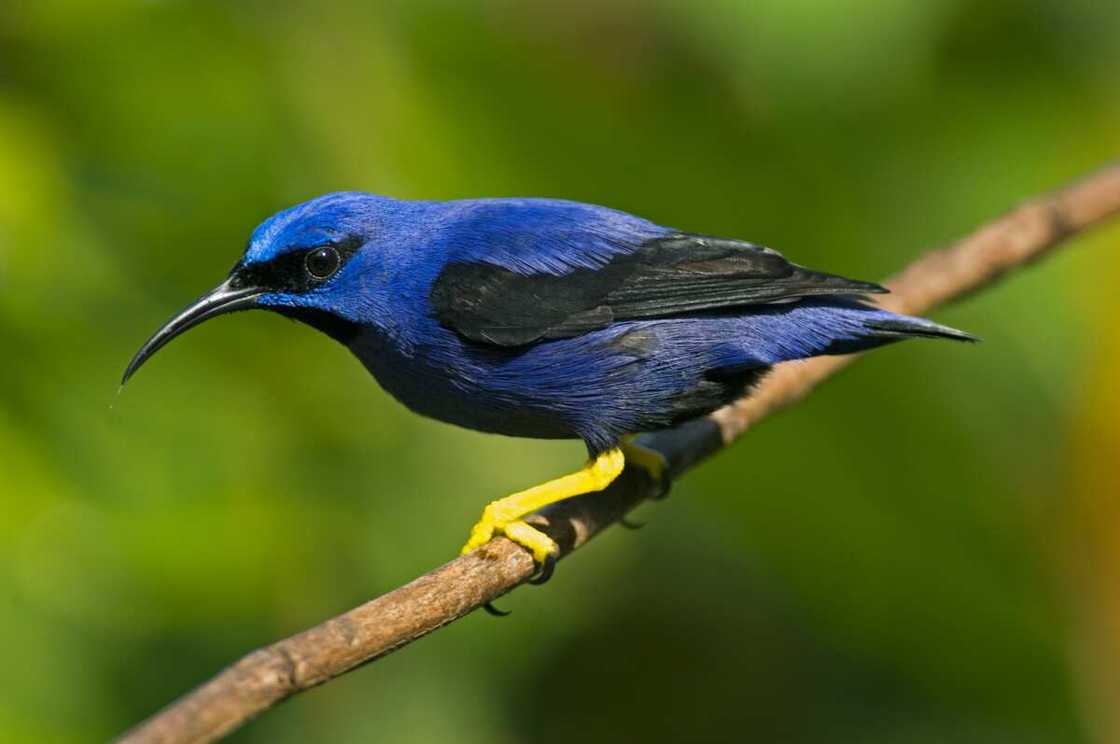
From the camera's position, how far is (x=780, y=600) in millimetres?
4730

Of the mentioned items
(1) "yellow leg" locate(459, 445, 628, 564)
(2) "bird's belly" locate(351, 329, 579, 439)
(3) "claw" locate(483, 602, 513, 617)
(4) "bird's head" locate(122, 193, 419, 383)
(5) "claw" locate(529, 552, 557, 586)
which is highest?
(4) "bird's head" locate(122, 193, 419, 383)

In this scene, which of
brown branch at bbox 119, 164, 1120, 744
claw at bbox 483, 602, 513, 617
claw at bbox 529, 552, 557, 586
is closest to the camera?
brown branch at bbox 119, 164, 1120, 744

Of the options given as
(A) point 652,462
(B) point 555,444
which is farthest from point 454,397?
(B) point 555,444

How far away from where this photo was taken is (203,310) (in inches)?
149

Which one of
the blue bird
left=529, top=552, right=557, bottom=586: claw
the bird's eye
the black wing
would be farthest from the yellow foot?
the bird's eye

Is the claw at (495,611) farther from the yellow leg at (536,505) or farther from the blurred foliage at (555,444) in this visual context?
the yellow leg at (536,505)

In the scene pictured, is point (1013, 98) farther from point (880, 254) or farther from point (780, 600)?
point (780, 600)

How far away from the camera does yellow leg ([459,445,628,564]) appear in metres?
3.44

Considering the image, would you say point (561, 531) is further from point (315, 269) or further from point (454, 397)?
point (315, 269)

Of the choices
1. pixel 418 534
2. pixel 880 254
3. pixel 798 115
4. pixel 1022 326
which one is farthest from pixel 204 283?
pixel 1022 326

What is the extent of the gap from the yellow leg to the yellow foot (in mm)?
118

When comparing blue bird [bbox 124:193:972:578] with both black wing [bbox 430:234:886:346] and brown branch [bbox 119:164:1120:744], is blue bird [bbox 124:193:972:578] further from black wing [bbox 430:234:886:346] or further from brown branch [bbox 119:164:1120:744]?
brown branch [bbox 119:164:1120:744]

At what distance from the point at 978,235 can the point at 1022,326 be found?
1.46ft

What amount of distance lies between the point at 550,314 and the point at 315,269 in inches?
24.9
